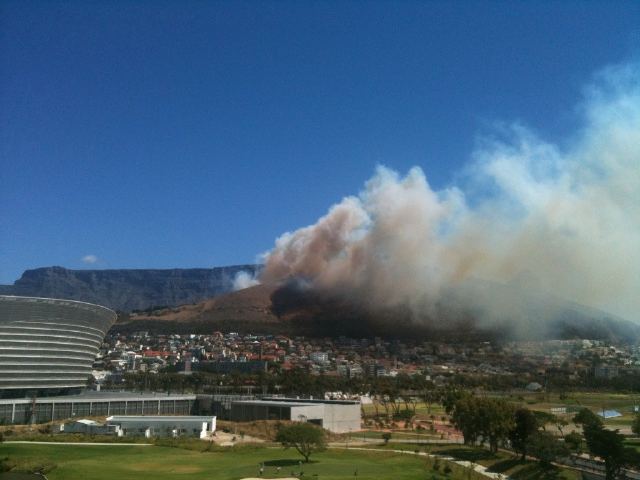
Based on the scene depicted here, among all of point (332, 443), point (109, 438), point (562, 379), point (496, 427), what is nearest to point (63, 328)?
point (109, 438)

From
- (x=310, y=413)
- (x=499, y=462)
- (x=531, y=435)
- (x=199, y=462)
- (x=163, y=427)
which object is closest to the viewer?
(x=199, y=462)

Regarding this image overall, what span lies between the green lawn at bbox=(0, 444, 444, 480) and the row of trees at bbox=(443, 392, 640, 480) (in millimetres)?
9957

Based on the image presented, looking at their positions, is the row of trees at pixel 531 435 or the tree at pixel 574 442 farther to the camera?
the tree at pixel 574 442

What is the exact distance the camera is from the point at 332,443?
67.1 metres

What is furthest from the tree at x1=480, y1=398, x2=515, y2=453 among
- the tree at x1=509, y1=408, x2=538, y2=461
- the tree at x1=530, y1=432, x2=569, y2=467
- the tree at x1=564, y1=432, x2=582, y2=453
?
the tree at x1=564, y1=432, x2=582, y2=453

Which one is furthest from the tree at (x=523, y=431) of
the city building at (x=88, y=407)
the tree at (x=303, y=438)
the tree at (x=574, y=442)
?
the city building at (x=88, y=407)

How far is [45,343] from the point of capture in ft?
286

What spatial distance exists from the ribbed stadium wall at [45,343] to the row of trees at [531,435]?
50.6 meters

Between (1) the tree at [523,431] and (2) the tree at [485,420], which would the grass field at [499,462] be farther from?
(2) the tree at [485,420]

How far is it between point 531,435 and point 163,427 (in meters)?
37.4

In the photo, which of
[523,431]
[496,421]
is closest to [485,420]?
[496,421]

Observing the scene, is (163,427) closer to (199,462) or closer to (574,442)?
(199,462)

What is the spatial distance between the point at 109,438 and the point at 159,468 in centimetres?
2158

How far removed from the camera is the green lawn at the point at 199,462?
44500 mm
